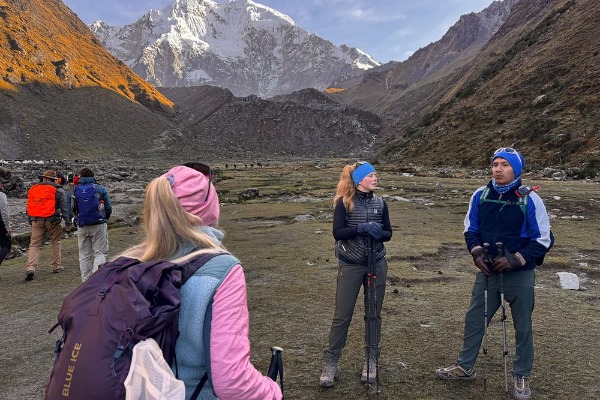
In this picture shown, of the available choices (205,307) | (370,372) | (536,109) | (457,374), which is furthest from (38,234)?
(536,109)

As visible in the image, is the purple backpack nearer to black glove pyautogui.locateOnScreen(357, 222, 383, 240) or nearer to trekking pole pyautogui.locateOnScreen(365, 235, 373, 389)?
black glove pyautogui.locateOnScreen(357, 222, 383, 240)

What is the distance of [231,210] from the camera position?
2723 centimetres

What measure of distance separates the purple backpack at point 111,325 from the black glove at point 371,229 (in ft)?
11.5

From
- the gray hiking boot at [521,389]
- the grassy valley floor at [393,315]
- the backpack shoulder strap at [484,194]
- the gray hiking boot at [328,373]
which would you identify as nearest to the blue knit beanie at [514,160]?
the backpack shoulder strap at [484,194]

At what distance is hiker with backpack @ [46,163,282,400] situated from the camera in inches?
83.0

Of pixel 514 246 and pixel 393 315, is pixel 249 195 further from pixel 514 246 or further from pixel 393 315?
pixel 514 246

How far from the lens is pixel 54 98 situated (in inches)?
5187

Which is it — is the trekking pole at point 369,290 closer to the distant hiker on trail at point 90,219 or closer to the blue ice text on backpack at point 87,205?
the distant hiker on trail at point 90,219

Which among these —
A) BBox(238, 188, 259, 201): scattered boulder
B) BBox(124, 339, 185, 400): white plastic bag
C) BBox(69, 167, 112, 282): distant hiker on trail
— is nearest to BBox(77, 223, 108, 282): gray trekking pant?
BBox(69, 167, 112, 282): distant hiker on trail

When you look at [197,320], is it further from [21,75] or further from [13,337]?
[21,75]

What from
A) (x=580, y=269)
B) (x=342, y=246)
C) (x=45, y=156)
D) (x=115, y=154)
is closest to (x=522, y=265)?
(x=342, y=246)

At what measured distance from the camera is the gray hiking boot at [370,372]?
563 centimetres

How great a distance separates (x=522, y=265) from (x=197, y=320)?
4113 mm

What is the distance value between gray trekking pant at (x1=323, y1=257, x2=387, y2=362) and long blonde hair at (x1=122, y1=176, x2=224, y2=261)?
11.0ft
